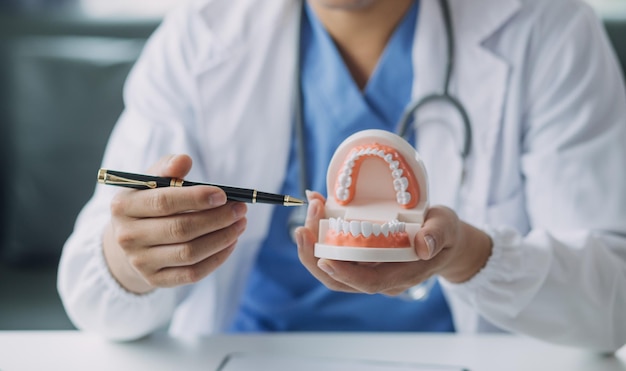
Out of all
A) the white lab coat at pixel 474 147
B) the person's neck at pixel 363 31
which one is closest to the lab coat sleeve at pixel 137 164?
the white lab coat at pixel 474 147

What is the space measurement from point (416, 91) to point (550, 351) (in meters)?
0.40

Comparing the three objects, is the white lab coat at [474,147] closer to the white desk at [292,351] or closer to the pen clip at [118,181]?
the white desk at [292,351]

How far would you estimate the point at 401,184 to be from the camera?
27.9 inches

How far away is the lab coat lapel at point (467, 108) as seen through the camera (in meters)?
1.03

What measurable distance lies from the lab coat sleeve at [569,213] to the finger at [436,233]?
0.13m

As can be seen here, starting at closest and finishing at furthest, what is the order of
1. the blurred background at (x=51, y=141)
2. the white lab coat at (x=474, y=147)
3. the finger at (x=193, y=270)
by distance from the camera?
the finger at (x=193, y=270) < the white lab coat at (x=474, y=147) < the blurred background at (x=51, y=141)

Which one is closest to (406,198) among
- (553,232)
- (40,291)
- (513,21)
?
(553,232)

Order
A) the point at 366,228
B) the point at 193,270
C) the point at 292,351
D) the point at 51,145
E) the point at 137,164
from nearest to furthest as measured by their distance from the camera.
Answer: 1. the point at 366,228
2. the point at 193,270
3. the point at 292,351
4. the point at 137,164
5. the point at 51,145

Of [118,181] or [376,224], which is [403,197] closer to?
[376,224]

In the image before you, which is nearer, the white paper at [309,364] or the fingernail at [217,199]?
the fingernail at [217,199]

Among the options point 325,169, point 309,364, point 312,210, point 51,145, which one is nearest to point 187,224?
point 312,210

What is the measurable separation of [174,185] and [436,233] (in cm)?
27

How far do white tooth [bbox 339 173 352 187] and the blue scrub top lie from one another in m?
0.35

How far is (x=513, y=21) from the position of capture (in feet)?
3.46
